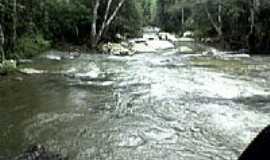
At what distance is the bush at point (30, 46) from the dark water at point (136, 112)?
3.04 m

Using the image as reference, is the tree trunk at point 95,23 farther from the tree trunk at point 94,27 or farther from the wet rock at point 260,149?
the wet rock at point 260,149

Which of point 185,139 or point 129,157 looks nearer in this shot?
point 129,157

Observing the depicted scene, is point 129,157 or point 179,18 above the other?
point 179,18

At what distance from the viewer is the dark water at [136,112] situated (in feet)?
22.8

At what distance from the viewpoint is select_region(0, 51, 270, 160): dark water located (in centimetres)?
694

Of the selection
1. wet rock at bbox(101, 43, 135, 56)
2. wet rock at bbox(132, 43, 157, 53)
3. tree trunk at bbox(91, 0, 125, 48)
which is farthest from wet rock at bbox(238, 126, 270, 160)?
tree trunk at bbox(91, 0, 125, 48)

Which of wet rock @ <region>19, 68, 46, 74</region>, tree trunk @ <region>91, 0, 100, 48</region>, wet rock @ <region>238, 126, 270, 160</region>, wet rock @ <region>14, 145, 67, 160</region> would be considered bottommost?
wet rock @ <region>14, 145, 67, 160</region>

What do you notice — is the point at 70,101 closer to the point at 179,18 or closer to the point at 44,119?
the point at 44,119

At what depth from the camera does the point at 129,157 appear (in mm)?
6496

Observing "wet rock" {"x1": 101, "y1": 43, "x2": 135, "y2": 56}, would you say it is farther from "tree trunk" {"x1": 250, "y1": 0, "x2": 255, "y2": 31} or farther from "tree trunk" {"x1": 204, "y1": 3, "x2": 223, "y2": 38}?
"tree trunk" {"x1": 204, "y1": 3, "x2": 223, "y2": 38}

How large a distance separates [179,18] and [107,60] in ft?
109

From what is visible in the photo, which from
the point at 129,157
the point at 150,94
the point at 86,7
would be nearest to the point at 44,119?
the point at 129,157

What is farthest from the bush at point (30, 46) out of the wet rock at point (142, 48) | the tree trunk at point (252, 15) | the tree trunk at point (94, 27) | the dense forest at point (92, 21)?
the tree trunk at point (252, 15)

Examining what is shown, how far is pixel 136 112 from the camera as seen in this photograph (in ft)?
30.6
